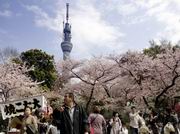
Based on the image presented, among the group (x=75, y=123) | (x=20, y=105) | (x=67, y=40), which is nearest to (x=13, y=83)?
(x=20, y=105)

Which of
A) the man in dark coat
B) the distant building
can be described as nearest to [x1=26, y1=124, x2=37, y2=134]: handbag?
the man in dark coat

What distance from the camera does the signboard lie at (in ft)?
35.9

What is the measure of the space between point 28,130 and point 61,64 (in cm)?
2648

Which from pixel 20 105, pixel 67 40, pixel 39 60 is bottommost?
pixel 20 105

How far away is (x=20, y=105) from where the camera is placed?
11.1 metres

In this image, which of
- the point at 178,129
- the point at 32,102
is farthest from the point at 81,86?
the point at 32,102

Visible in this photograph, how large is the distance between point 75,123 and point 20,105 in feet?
17.5

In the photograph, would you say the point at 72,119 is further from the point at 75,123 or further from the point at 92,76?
the point at 92,76

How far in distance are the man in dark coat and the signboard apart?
4819 millimetres

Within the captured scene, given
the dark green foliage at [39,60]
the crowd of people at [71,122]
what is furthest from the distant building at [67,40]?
the crowd of people at [71,122]

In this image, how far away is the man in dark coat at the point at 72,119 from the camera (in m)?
6.07

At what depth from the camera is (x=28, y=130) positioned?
870cm

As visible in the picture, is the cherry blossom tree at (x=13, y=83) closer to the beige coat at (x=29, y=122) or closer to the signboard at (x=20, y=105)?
the signboard at (x=20, y=105)

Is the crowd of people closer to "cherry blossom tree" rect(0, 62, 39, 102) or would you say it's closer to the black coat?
the black coat
